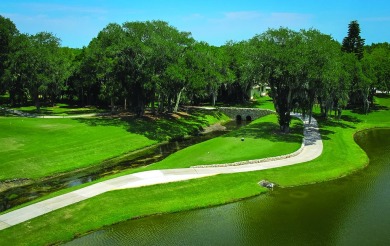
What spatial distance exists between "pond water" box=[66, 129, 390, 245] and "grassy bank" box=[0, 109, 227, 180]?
19490 millimetres

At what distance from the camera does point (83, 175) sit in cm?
4222

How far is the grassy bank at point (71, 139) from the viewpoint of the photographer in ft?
142

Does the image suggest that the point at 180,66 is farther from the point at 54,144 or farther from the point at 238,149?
the point at 54,144

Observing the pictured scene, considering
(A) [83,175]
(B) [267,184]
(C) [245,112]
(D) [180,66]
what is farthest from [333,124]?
(A) [83,175]

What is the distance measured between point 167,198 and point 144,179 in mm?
4960

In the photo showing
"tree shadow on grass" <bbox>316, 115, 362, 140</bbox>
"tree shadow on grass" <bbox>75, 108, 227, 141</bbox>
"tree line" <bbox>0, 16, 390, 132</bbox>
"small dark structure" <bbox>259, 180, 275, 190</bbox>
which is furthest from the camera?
"tree shadow on grass" <bbox>75, 108, 227, 141</bbox>

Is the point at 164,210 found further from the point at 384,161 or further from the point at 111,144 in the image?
the point at 384,161

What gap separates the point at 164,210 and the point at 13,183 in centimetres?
1851

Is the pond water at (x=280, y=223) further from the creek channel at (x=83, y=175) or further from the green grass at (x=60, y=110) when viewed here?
the green grass at (x=60, y=110)

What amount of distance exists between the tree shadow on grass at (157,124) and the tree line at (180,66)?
12.1 feet

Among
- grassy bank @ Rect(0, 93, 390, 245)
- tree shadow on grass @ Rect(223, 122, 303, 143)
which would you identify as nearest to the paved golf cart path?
grassy bank @ Rect(0, 93, 390, 245)

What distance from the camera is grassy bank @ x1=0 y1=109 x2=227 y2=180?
43.3 metres

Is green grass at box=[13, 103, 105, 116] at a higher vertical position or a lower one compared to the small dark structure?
higher

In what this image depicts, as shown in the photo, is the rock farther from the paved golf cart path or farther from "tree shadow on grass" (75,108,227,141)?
"tree shadow on grass" (75,108,227,141)
